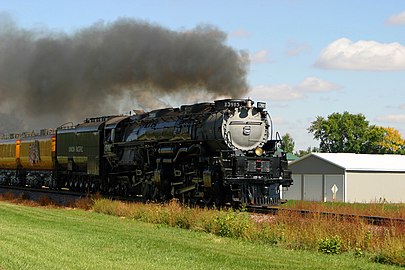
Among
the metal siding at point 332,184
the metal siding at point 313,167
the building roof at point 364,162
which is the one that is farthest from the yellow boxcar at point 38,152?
the metal siding at point 313,167

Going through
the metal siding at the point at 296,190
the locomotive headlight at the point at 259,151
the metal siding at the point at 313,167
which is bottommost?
the metal siding at the point at 296,190

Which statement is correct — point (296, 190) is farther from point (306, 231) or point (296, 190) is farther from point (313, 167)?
point (306, 231)

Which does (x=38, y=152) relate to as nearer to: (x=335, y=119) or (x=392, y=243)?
(x=392, y=243)

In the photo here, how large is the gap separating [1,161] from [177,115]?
2947cm

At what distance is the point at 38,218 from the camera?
74.3 feet

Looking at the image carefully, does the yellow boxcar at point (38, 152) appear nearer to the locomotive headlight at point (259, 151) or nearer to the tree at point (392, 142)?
the locomotive headlight at point (259, 151)

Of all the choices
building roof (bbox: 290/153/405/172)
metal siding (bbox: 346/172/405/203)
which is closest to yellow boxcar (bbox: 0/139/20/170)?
building roof (bbox: 290/153/405/172)

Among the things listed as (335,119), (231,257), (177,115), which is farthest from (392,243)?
(335,119)

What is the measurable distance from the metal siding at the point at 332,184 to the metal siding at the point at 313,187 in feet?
2.16

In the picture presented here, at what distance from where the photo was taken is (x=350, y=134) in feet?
429

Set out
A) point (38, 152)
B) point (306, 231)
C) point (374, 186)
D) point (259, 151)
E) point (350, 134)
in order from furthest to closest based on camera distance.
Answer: point (350, 134), point (374, 186), point (38, 152), point (259, 151), point (306, 231)

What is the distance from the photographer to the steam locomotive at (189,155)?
25.4 meters

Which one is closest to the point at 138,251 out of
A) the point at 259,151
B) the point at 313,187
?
the point at 259,151

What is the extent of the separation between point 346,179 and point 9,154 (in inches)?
1078
